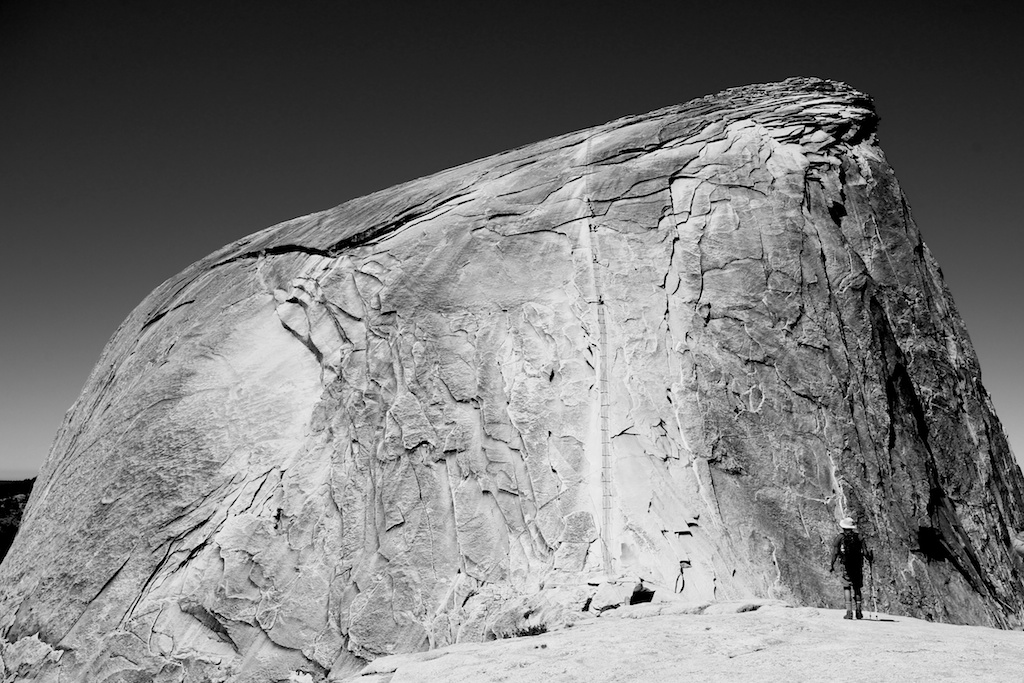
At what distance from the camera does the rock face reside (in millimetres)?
12234

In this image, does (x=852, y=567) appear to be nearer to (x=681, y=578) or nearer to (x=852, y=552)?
(x=852, y=552)

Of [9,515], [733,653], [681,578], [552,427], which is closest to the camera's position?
[733,653]

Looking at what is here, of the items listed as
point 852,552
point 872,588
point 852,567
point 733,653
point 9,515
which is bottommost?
point 733,653

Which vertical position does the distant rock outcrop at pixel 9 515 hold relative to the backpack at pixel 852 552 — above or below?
above

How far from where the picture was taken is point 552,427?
42.7 ft

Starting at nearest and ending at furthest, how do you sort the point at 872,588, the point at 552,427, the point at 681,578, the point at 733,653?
the point at 733,653 → the point at 681,578 → the point at 872,588 → the point at 552,427

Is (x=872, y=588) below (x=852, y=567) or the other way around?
below

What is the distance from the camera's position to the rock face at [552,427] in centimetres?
1223

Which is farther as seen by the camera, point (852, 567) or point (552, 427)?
point (552, 427)

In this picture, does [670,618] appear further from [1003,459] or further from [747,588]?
[1003,459]

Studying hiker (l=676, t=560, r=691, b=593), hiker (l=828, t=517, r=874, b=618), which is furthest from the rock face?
hiker (l=828, t=517, r=874, b=618)

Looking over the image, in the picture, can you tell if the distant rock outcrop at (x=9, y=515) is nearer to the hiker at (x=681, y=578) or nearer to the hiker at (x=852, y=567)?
the hiker at (x=681, y=578)

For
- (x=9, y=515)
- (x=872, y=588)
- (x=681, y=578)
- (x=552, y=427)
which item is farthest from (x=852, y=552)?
(x=9, y=515)

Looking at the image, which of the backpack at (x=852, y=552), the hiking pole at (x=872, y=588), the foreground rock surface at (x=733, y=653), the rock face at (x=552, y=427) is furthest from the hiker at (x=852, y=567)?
the hiking pole at (x=872, y=588)
